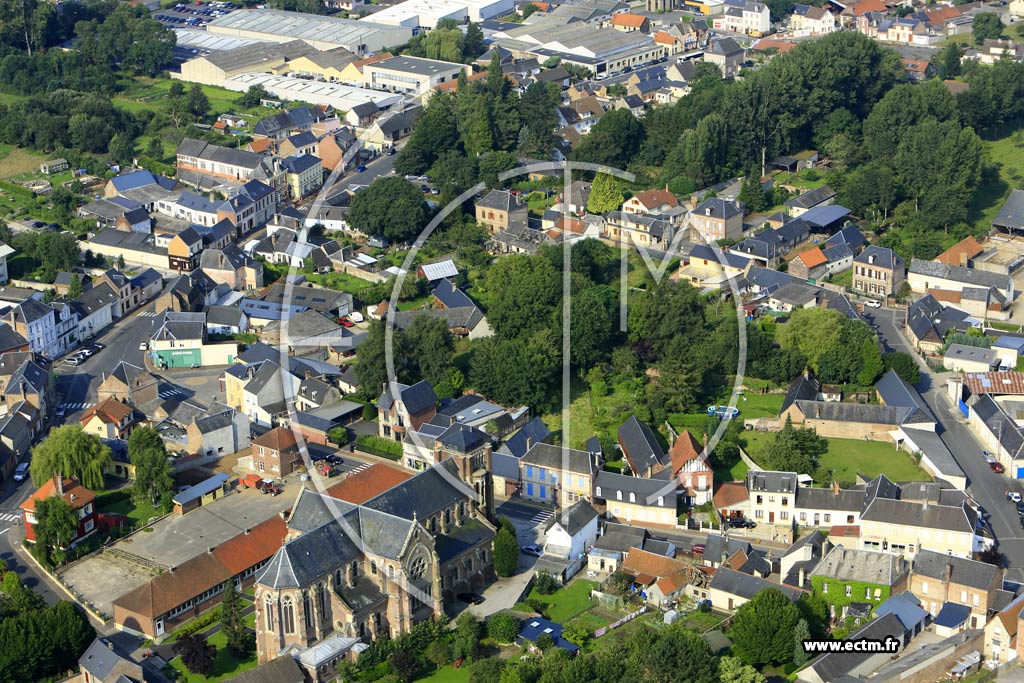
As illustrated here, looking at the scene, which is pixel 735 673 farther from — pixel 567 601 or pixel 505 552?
pixel 505 552

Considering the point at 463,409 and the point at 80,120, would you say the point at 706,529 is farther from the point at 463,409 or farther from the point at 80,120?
the point at 80,120

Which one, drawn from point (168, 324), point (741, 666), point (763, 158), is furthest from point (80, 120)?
point (741, 666)

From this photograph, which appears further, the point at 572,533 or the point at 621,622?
the point at 572,533

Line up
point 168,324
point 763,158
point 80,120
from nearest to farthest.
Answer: point 168,324
point 763,158
point 80,120

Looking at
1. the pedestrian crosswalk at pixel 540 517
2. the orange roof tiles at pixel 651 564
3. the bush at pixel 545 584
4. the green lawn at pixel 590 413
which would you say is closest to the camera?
the bush at pixel 545 584

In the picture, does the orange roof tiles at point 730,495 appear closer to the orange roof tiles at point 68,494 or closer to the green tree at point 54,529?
the orange roof tiles at point 68,494

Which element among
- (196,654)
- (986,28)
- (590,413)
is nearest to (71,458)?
(196,654)

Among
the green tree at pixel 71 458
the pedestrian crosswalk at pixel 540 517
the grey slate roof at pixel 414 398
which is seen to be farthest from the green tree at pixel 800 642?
the green tree at pixel 71 458
